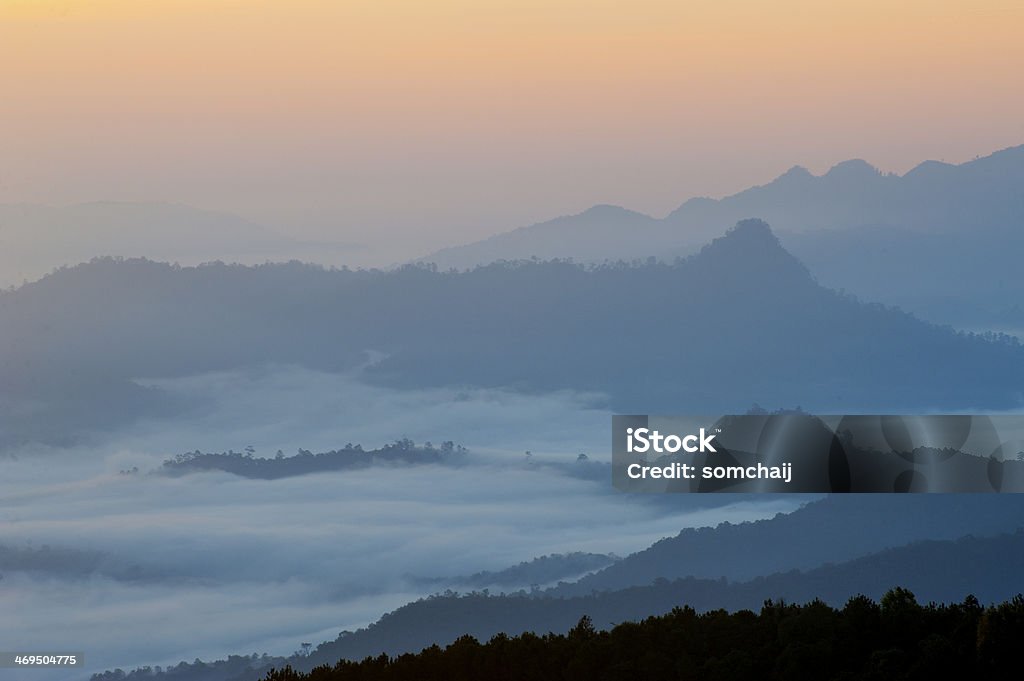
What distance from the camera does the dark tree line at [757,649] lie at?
3700 centimetres

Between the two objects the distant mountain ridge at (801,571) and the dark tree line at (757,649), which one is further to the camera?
the distant mountain ridge at (801,571)

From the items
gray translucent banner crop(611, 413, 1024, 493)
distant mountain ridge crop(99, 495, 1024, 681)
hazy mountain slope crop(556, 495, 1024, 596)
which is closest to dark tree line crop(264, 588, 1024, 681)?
gray translucent banner crop(611, 413, 1024, 493)

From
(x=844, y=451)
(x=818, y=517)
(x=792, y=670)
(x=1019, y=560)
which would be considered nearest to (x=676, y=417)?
(x=844, y=451)

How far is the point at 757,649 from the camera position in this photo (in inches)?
1529

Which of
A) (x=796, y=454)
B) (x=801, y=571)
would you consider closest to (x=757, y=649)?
(x=796, y=454)

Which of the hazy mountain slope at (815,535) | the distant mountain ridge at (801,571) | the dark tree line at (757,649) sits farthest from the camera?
the hazy mountain slope at (815,535)

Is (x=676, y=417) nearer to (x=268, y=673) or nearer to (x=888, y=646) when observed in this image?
(x=888, y=646)

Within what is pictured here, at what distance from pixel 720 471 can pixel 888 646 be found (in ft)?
26.5

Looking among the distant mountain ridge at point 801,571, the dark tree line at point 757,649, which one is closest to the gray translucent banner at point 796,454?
the dark tree line at point 757,649

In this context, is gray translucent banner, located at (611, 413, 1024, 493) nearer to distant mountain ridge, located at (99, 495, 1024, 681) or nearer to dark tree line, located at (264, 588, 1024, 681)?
dark tree line, located at (264, 588, 1024, 681)

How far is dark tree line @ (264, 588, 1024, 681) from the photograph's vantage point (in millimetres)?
Result: 37000

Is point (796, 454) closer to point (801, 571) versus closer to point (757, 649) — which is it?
point (757, 649)

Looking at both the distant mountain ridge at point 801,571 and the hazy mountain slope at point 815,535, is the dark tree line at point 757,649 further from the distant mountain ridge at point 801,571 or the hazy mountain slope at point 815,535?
the hazy mountain slope at point 815,535

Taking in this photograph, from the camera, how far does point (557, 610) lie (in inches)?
4665
